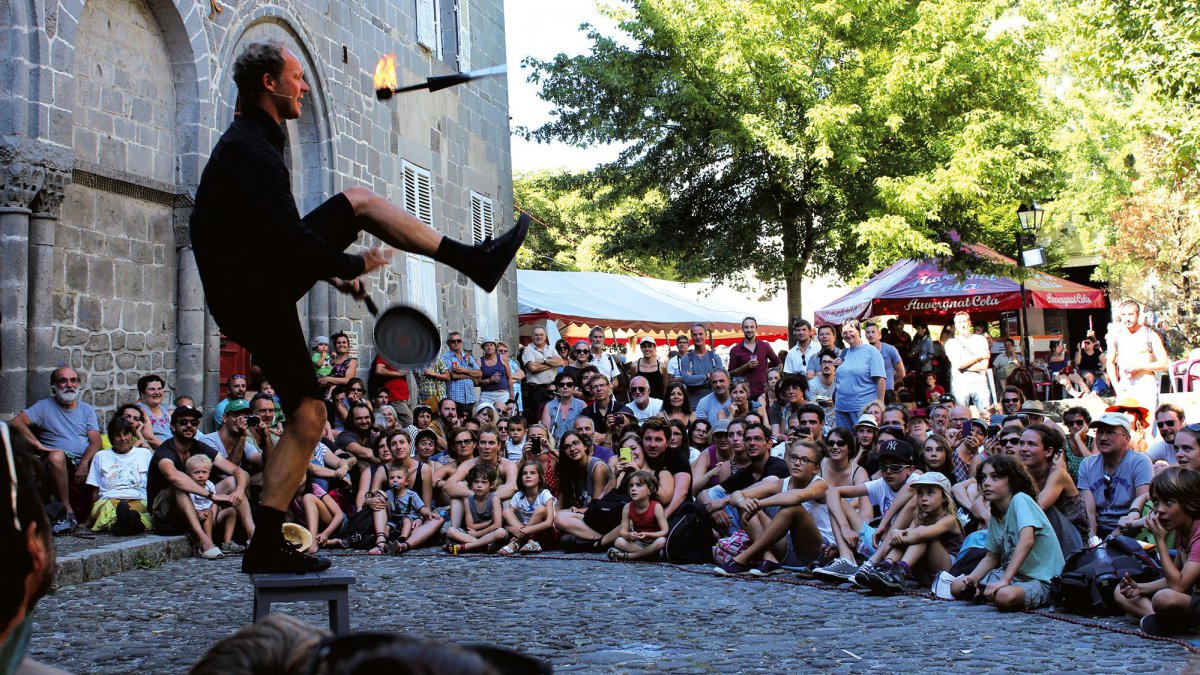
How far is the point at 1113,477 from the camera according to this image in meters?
8.14

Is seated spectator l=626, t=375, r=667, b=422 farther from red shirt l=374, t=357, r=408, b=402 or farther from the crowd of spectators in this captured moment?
red shirt l=374, t=357, r=408, b=402

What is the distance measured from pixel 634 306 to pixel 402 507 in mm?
13506

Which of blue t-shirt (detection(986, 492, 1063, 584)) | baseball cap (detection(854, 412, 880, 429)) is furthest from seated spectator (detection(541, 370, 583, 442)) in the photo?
blue t-shirt (detection(986, 492, 1063, 584))

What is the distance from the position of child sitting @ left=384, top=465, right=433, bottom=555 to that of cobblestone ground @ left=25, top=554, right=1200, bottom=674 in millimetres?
1805

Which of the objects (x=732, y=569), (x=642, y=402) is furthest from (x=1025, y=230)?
(x=732, y=569)

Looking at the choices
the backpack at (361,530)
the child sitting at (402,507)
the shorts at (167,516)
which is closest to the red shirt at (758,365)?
the child sitting at (402,507)

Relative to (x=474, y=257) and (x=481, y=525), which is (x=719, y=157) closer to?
(x=481, y=525)

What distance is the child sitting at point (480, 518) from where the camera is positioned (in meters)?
10.3

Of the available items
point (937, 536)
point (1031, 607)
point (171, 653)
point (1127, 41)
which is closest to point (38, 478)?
point (171, 653)

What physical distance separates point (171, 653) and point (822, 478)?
5107mm

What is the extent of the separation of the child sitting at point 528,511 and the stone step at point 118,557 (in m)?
2.68

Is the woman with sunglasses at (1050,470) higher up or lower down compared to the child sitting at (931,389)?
lower down

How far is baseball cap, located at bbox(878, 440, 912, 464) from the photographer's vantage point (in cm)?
859

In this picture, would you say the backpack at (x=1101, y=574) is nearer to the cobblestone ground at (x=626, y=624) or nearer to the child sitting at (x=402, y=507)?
the cobblestone ground at (x=626, y=624)
